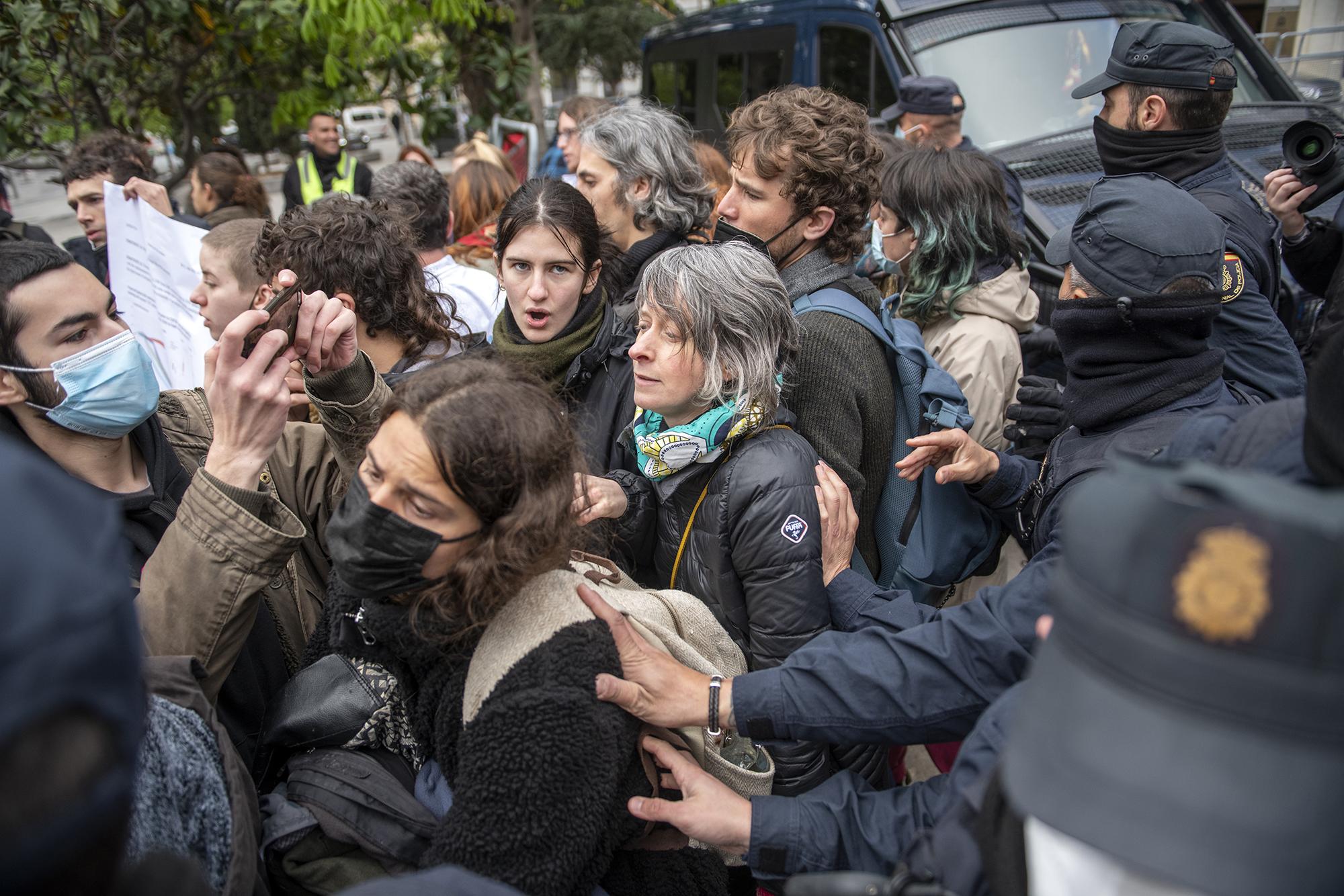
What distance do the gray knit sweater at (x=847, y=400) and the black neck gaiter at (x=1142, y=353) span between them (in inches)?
22.7

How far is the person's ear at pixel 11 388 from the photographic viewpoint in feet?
7.02

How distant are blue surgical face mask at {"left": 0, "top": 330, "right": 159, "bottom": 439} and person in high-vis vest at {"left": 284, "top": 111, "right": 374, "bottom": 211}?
6.08 m

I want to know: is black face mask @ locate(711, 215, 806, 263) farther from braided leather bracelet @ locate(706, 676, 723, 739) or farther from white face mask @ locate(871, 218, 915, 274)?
braided leather bracelet @ locate(706, 676, 723, 739)

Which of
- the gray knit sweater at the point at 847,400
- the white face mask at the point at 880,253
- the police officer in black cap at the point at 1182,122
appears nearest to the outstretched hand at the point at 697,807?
the gray knit sweater at the point at 847,400

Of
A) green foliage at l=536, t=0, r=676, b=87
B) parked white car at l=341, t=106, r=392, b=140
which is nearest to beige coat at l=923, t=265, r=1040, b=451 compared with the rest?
green foliage at l=536, t=0, r=676, b=87

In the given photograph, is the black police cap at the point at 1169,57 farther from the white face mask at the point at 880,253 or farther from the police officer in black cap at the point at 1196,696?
the police officer in black cap at the point at 1196,696

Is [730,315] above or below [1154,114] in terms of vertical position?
below

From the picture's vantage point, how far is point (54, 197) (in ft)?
88.9

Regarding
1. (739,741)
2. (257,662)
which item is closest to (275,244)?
(257,662)

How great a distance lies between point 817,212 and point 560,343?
3.04ft

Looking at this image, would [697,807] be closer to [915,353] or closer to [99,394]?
[915,353]

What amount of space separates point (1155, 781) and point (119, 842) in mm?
920

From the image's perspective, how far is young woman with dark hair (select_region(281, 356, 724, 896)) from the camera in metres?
1.47

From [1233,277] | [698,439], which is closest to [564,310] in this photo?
[698,439]
